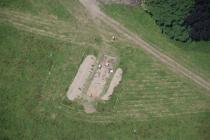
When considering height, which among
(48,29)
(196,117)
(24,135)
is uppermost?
(48,29)

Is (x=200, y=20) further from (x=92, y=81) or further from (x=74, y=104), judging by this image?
(x=74, y=104)

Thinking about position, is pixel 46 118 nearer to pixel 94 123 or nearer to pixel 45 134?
pixel 45 134

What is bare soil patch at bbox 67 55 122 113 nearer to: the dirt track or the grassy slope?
the dirt track

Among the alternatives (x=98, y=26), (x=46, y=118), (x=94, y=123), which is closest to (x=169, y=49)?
(x=98, y=26)

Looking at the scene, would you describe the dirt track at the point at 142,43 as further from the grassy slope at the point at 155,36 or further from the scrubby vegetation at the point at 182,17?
the scrubby vegetation at the point at 182,17

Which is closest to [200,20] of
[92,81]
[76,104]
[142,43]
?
[142,43]

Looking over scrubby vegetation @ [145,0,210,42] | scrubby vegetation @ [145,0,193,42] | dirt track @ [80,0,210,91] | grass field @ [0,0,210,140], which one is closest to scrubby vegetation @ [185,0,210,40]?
scrubby vegetation @ [145,0,210,42]

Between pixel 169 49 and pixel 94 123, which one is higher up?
pixel 169 49

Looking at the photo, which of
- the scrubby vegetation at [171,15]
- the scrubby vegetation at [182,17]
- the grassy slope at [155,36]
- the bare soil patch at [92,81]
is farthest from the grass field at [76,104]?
the scrubby vegetation at [182,17]
